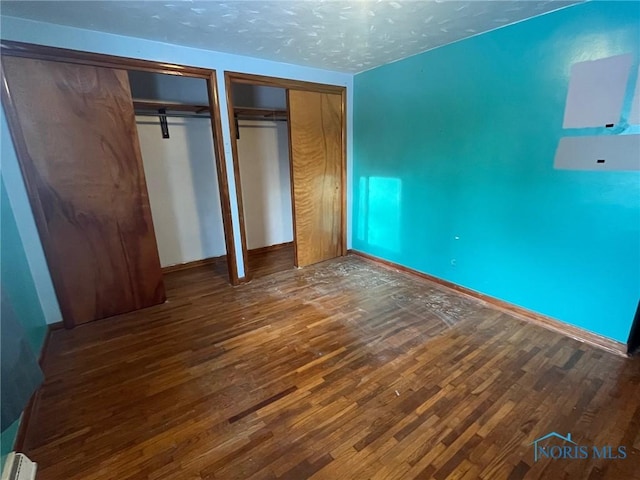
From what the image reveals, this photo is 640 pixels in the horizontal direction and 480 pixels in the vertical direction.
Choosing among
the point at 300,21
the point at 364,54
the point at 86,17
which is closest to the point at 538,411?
the point at 300,21

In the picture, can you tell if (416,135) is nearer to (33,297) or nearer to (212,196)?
(212,196)

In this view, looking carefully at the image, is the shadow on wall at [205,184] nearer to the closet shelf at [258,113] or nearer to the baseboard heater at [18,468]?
the closet shelf at [258,113]

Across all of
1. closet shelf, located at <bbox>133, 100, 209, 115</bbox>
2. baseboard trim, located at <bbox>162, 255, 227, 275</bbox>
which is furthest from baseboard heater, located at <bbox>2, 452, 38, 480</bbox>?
closet shelf, located at <bbox>133, 100, 209, 115</bbox>

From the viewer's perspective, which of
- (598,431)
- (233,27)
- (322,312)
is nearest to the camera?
(598,431)

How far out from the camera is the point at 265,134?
4.15 metres

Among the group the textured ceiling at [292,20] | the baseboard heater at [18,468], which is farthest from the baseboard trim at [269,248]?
the baseboard heater at [18,468]

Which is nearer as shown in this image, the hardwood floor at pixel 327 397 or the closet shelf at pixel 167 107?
the hardwood floor at pixel 327 397

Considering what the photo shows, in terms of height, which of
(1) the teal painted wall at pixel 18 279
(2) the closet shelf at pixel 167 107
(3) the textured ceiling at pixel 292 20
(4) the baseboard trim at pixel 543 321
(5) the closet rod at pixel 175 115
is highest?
(3) the textured ceiling at pixel 292 20

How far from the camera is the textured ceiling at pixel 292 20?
75.0 inches

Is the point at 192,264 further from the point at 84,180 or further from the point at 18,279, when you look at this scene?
the point at 18,279

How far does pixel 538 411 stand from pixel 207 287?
9.81 ft

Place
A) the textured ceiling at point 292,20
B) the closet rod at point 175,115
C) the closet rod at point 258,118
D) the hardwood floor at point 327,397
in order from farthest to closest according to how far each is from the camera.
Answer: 1. the closet rod at point 258,118
2. the closet rod at point 175,115
3. the textured ceiling at point 292,20
4. the hardwood floor at point 327,397

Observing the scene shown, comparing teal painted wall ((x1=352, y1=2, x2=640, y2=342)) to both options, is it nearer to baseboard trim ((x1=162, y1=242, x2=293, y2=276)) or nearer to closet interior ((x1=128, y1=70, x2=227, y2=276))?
baseboard trim ((x1=162, y1=242, x2=293, y2=276))

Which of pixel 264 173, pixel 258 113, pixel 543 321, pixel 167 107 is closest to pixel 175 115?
pixel 167 107
